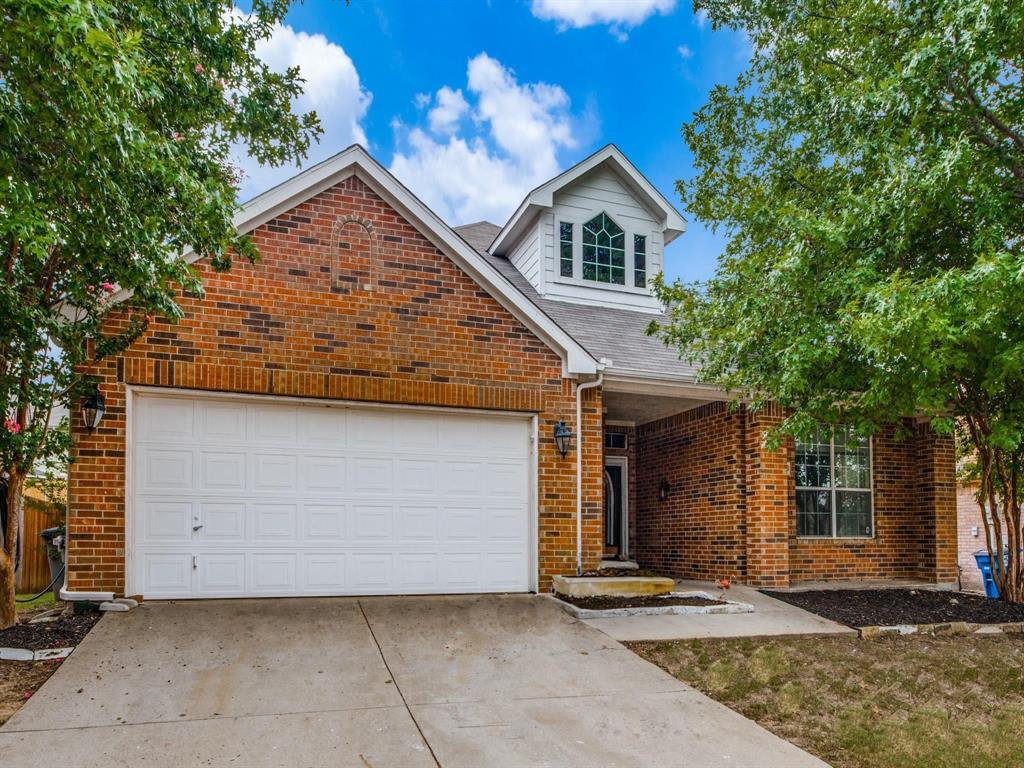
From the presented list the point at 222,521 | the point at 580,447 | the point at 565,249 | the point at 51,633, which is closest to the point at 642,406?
the point at 580,447

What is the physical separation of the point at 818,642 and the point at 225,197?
24.0ft

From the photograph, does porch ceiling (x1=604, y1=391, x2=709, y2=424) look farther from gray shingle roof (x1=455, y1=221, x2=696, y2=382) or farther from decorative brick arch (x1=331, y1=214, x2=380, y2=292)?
decorative brick arch (x1=331, y1=214, x2=380, y2=292)

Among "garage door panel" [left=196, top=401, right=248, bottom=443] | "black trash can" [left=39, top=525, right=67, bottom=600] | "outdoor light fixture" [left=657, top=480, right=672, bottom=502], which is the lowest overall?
"black trash can" [left=39, top=525, right=67, bottom=600]

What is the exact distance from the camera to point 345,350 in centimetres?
831

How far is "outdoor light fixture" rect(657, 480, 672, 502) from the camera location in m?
12.5

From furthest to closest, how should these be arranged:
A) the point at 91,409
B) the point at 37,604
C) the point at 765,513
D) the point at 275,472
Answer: the point at 765,513 < the point at 37,604 < the point at 275,472 < the point at 91,409

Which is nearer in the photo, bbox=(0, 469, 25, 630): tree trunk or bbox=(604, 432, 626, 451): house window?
bbox=(0, 469, 25, 630): tree trunk

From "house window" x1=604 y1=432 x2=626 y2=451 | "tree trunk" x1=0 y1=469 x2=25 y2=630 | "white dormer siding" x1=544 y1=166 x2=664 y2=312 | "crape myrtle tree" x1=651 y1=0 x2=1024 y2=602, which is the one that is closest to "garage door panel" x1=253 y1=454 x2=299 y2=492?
"tree trunk" x1=0 y1=469 x2=25 y2=630

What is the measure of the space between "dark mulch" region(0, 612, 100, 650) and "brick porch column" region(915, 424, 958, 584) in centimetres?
1185

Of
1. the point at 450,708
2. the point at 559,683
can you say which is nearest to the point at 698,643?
the point at 559,683

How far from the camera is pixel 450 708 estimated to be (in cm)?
518

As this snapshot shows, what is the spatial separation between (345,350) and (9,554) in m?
3.79

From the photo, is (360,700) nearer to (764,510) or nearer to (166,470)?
(166,470)

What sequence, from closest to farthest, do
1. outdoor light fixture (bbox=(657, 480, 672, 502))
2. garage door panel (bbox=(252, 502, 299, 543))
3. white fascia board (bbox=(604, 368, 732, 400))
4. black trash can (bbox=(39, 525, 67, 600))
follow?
garage door panel (bbox=(252, 502, 299, 543)) < black trash can (bbox=(39, 525, 67, 600)) < white fascia board (bbox=(604, 368, 732, 400)) < outdoor light fixture (bbox=(657, 480, 672, 502))
